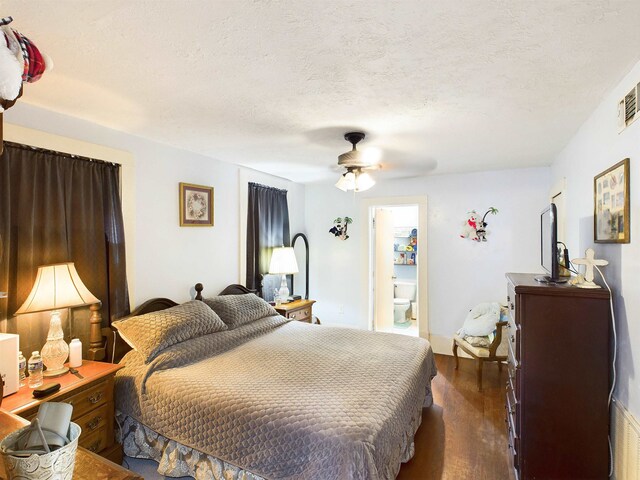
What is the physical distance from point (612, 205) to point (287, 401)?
6.87ft

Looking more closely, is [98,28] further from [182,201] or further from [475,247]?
[475,247]

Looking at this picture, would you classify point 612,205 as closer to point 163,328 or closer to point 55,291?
point 163,328

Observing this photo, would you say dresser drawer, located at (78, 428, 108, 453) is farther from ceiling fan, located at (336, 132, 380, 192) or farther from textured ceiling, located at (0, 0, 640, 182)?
ceiling fan, located at (336, 132, 380, 192)

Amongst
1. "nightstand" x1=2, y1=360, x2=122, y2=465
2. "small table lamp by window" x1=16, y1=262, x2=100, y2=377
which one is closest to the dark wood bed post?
"nightstand" x1=2, y1=360, x2=122, y2=465

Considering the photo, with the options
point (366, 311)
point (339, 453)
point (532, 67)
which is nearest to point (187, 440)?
point (339, 453)

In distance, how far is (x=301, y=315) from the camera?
435cm

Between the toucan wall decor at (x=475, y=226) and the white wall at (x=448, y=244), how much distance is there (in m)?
0.06

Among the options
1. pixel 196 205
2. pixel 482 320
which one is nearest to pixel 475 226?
pixel 482 320

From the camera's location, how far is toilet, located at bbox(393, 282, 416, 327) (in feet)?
20.5

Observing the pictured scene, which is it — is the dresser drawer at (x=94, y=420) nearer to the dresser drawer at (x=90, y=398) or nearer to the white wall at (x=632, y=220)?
the dresser drawer at (x=90, y=398)

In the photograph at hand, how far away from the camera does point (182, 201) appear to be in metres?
3.33

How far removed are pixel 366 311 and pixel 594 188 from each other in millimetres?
3312

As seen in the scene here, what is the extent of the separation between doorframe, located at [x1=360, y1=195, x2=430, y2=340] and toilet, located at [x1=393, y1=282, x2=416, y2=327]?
124 centimetres

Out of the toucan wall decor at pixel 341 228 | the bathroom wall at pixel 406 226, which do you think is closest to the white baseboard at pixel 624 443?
the toucan wall decor at pixel 341 228
